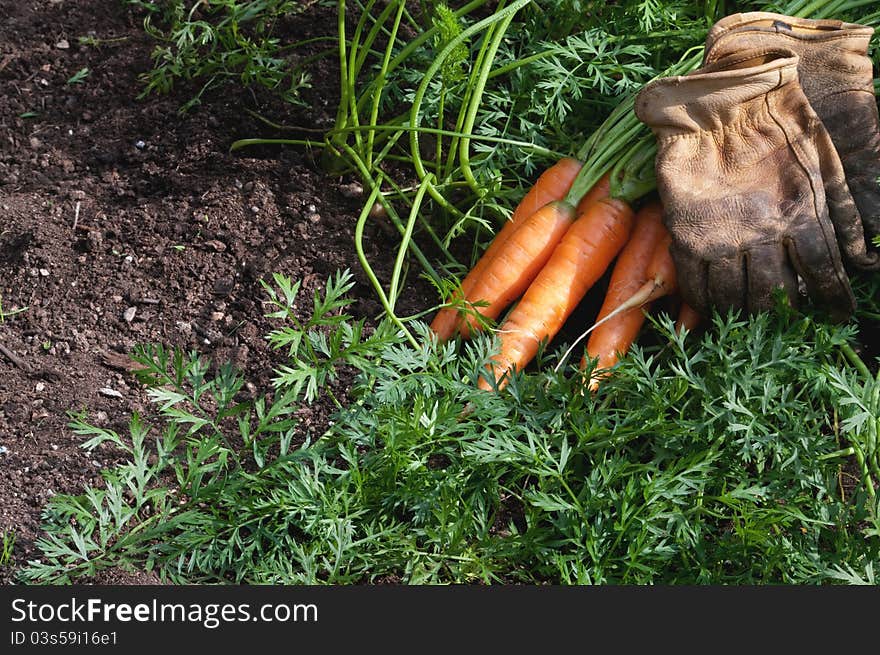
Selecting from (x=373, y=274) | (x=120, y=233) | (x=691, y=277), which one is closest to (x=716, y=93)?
(x=691, y=277)

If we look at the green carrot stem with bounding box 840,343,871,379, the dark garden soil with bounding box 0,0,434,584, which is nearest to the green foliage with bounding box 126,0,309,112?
the dark garden soil with bounding box 0,0,434,584

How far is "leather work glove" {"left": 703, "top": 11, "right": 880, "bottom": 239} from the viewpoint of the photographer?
2787mm

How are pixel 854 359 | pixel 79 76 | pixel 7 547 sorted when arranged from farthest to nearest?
pixel 79 76
pixel 854 359
pixel 7 547

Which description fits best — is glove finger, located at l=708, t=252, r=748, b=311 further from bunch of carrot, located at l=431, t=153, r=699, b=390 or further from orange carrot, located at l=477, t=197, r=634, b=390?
orange carrot, located at l=477, t=197, r=634, b=390

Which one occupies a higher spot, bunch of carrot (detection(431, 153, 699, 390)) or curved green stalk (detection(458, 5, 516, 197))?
curved green stalk (detection(458, 5, 516, 197))

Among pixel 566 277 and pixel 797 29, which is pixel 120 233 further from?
pixel 797 29

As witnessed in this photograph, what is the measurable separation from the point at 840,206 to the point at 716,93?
1.43 feet

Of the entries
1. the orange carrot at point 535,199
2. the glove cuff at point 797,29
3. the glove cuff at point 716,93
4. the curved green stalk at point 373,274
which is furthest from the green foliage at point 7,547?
the glove cuff at point 797,29

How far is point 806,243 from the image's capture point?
8.80 feet

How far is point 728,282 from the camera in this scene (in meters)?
2.74

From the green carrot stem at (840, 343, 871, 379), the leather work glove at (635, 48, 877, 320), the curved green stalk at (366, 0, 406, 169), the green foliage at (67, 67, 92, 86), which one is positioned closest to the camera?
the green carrot stem at (840, 343, 871, 379)

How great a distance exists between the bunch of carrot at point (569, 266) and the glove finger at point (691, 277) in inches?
2.5

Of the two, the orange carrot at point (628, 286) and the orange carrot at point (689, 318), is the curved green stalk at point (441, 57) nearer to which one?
the orange carrot at point (628, 286)

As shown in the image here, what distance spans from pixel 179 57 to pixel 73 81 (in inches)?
15.5
